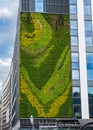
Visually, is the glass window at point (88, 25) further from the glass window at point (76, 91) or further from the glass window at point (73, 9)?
the glass window at point (76, 91)

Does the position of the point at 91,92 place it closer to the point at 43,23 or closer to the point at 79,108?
the point at 79,108

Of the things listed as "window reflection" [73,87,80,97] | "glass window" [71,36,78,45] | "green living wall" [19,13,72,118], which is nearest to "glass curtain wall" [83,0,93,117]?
"glass window" [71,36,78,45]

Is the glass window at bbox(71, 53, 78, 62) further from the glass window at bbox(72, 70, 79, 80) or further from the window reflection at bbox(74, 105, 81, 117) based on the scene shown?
the window reflection at bbox(74, 105, 81, 117)

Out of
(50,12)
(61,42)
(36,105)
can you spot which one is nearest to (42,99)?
(36,105)

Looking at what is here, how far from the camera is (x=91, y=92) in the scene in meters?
59.8

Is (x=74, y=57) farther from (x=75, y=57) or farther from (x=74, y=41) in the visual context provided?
(x=74, y=41)

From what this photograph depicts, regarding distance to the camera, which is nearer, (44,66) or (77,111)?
(77,111)

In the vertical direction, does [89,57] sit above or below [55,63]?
above

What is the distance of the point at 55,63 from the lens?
6053 centimetres

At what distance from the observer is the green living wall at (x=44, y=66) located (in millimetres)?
58156

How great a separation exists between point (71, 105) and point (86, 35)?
42.3ft

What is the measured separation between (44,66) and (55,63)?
204 centimetres

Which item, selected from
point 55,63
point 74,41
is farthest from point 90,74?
point 74,41

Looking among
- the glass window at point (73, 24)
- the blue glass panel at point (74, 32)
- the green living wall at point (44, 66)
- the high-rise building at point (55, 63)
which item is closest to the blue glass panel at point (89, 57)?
the high-rise building at point (55, 63)
